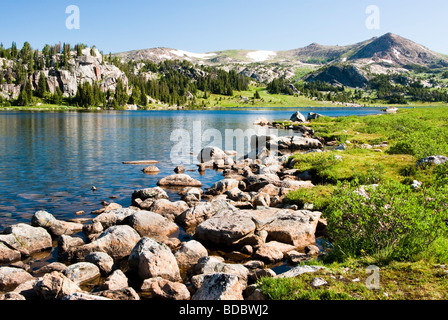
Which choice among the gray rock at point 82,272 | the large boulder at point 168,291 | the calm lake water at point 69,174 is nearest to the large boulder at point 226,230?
the large boulder at point 168,291

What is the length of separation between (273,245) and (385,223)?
19.0 feet

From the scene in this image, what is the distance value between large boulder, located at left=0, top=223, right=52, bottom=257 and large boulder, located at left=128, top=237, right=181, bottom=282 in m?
5.59

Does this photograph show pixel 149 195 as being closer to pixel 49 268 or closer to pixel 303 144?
pixel 49 268

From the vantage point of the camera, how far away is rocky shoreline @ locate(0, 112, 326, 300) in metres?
11.2

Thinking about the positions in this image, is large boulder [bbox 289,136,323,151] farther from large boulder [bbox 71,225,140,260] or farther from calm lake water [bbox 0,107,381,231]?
large boulder [bbox 71,225,140,260]

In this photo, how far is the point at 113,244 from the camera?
15.6 metres

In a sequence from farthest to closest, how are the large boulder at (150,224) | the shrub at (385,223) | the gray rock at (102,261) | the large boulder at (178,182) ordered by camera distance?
the large boulder at (178,182), the large boulder at (150,224), the gray rock at (102,261), the shrub at (385,223)

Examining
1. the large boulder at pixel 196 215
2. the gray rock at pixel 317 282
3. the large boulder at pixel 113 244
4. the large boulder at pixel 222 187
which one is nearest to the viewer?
the gray rock at pixel 317 282

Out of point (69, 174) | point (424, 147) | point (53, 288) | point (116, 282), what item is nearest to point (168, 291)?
point (116, 282)

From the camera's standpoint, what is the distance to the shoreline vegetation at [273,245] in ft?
32.9

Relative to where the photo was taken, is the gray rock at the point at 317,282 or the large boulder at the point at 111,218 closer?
the gray rock at the point at 317,282

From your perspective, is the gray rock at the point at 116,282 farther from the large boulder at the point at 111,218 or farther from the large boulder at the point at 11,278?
Answer: the large boulder at the point at 111,218

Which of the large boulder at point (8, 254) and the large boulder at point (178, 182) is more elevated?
the large boulder at point (178, 182)

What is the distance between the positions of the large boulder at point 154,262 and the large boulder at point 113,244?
72.0 inches
